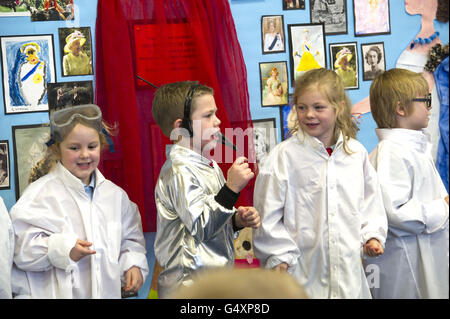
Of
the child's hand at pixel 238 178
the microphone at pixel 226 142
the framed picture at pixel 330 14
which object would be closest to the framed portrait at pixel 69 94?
the microphone at pixel 226 142

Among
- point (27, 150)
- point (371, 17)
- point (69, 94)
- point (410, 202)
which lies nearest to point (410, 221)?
point (410, 202)

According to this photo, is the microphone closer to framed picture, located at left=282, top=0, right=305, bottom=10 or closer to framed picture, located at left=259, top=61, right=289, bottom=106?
framed picture, located at left=259, top=61, right=289, bottom=106

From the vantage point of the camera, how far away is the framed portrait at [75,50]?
2.10 meters

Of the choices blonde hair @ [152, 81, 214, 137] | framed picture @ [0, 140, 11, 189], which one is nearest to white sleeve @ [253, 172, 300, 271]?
blonde hair @ [152, 81, 214, 137]

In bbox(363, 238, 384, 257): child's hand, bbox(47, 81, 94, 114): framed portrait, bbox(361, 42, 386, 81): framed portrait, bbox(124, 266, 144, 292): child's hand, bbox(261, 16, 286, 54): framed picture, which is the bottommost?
bbox(124, 266, 144, 292): child's hand

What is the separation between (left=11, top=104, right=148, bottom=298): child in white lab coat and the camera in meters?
1.60

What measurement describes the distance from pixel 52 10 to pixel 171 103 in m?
0.72

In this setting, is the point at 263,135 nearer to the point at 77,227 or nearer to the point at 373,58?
the point at 373,58

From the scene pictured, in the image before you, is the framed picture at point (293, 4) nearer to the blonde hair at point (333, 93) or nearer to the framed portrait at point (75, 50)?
the blonde hair at point (333, 93)

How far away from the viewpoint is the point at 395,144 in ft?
6.15

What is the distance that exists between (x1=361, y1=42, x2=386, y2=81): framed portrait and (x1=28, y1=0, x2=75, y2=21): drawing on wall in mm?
1204

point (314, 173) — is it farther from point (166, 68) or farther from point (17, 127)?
point (17, 127)

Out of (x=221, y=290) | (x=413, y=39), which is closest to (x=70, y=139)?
(x=221, y=290)

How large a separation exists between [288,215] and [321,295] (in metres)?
0.27
